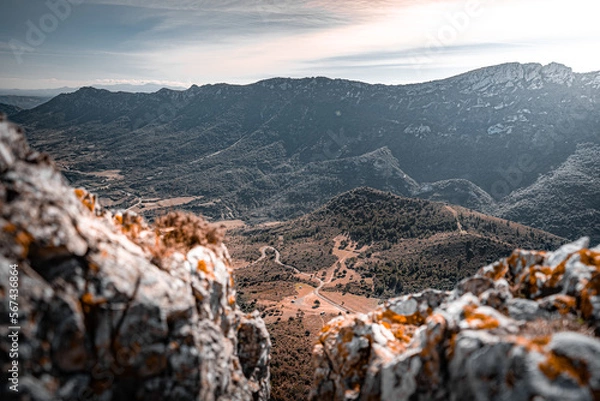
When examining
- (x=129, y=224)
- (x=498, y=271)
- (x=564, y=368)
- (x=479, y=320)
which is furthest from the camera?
(x=498, y=271)

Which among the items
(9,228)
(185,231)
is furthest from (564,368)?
(185,231)

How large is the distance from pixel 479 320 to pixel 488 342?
100 centimetres

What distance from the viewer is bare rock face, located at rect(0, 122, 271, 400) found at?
641cm

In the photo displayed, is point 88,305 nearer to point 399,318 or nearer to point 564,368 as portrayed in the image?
point 564,368

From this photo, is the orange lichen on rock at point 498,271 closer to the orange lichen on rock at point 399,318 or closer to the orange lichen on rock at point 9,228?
the orange lichen on rock at point 399,318

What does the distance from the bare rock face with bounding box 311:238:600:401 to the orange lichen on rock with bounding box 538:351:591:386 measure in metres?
0.01

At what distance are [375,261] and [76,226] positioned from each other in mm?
73433

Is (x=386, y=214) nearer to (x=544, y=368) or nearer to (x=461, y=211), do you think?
(x=461, y=211)

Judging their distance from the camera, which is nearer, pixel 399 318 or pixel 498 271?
pixel 498 271

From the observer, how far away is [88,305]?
714 cm

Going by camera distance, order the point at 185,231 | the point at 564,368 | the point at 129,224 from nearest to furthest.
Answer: the point at 564,368
the point at 129,224
the point at 185,231

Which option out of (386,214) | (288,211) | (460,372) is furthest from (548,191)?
(460,372)

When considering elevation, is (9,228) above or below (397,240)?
above

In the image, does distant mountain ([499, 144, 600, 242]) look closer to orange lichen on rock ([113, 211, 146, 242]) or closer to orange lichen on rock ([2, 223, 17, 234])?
orange lichen on rock ([113, 211, 146, 242])
